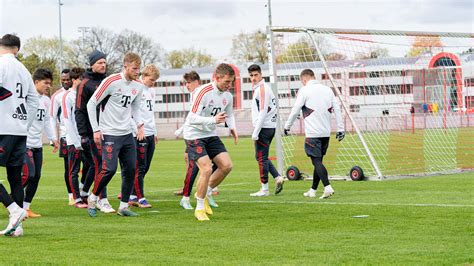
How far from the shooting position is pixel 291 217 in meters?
11.2

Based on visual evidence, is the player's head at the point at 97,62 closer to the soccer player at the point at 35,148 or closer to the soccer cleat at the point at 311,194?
the soccer player at the point at 35,148

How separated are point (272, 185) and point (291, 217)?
5891 millimetres

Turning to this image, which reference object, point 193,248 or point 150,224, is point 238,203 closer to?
point 150,224

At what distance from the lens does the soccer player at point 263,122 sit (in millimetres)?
14766

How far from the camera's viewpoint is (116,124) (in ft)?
39.1

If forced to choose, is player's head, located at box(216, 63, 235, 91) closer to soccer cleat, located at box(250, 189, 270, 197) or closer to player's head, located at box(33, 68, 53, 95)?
player's head, located at box(33, 68, 53, 95)

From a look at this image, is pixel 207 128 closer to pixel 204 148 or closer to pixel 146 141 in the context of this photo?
pixel 204 148

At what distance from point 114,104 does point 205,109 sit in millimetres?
1233

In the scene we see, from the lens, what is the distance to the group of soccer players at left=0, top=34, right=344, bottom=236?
10.0 m

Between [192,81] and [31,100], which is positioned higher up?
[192,81]

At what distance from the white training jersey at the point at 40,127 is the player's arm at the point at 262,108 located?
3.28 meters

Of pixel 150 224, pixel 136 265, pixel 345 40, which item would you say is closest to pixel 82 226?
pixel 150 224

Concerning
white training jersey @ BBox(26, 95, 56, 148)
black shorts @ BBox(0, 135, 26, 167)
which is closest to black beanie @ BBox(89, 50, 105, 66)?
white training jersey @ BBox(26, 95, 56, 148)

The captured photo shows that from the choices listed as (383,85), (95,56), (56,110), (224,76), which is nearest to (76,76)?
(56,110)
